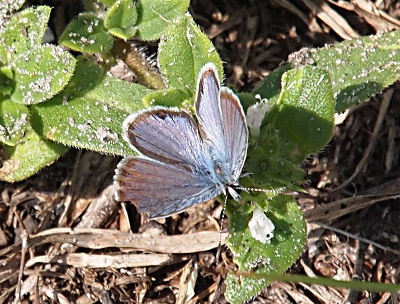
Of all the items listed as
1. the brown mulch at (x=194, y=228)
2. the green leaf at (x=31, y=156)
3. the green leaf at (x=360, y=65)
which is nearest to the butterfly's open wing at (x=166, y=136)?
the green leaf at (x=31, y=156)

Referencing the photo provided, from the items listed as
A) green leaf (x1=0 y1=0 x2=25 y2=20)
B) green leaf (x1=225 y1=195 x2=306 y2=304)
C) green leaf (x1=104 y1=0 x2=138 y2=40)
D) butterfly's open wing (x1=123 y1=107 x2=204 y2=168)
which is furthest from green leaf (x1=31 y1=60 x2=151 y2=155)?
green leaf (x1=225 y1=195 x2=306 y2=304)

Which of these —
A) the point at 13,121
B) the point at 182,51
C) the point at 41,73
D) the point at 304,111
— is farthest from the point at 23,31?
the point at 304,111

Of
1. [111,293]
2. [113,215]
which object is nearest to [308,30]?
[113,215]

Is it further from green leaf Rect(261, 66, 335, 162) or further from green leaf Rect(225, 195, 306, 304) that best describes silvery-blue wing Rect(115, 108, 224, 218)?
green leaf Rect(261, 66, 335, 162)

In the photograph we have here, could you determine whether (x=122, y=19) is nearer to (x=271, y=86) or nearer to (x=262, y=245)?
(x=271, y=86)

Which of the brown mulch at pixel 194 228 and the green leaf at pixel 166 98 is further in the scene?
the brown mulch at pixel 194 228

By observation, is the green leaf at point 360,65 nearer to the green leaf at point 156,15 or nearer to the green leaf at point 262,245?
the green leaf at point 262,245

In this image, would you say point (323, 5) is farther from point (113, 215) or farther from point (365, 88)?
point (113, 215)
